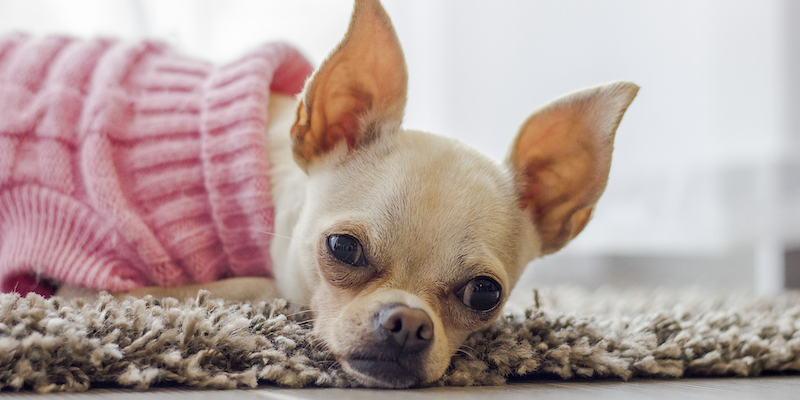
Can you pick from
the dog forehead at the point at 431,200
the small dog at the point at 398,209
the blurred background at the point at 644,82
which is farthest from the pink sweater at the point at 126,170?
the blurred background at the point at 644,82

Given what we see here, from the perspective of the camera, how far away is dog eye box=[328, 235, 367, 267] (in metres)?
1.23

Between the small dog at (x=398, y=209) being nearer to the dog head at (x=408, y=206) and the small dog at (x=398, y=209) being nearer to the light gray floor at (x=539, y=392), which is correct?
the dog head at (x=408, y=206)

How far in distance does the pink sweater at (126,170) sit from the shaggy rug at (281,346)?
316 mm

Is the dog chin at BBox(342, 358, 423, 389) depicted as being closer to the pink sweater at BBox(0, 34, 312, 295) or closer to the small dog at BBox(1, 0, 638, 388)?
the small dog at BBox(1, 0, 638, 388)

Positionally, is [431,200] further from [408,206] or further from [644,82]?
[644,82]

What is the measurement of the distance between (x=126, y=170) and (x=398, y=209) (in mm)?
707

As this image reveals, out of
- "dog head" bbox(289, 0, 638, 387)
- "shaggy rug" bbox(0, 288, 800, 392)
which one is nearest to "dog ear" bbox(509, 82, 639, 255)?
"dog head" bbox(289, 0, 638, 387)

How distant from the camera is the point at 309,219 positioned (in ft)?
4.58

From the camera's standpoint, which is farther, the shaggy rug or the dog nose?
the dog nose

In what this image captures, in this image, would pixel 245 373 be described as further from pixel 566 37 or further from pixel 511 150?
pixel 566 37

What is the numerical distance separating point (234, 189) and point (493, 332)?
27.6 inches

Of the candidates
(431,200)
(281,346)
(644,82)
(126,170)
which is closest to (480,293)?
(431,200)

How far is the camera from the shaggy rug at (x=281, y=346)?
90cm

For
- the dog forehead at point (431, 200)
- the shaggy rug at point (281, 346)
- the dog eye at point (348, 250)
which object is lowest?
the shaggy rug at point (281, 346)
